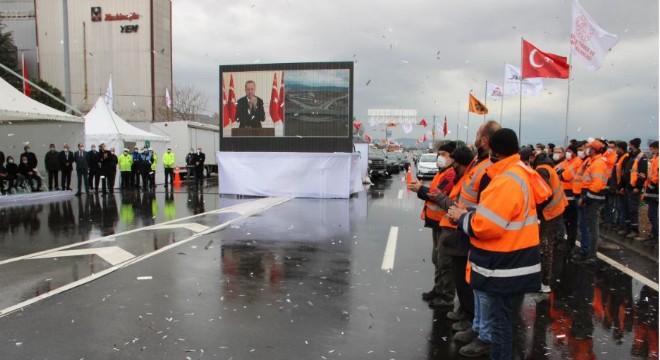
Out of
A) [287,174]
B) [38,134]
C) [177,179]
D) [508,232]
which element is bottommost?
[177,179]

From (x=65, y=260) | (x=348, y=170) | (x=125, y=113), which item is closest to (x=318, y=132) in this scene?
(x=348, y=170)

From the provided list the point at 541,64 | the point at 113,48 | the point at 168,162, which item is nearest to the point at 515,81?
the point at 541,64

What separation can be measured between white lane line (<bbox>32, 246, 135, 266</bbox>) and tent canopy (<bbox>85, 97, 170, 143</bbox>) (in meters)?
14.1

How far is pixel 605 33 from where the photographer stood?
1382cm

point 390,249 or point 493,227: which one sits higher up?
point 493,227

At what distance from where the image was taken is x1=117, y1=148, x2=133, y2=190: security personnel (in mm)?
19969

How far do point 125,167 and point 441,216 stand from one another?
17836mm

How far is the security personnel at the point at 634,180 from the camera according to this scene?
9.71m

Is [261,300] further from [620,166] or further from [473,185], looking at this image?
[620,166]

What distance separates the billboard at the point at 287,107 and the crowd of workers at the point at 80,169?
5004 millimetres

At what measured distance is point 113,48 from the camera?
170 feet

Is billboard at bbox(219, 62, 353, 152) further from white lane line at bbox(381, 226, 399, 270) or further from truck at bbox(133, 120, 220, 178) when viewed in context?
truck at bbox(133, 120, 220, 178)

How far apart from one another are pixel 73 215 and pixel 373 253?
893 cm

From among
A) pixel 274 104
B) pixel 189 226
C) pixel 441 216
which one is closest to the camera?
pixel 441 216
